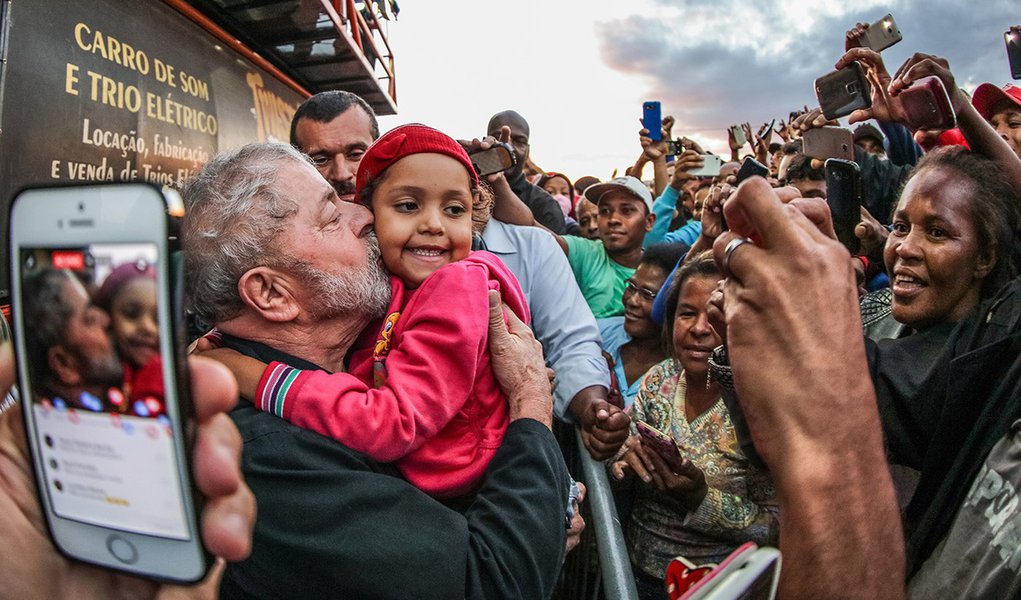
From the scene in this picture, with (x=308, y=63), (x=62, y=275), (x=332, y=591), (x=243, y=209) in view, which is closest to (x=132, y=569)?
(x=62, y=275)

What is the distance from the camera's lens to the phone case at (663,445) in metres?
2.07

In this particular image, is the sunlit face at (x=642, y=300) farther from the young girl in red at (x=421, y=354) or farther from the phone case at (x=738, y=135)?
the phone case at (x=738, y=135)

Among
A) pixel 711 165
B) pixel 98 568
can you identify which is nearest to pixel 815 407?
pixel 98 568

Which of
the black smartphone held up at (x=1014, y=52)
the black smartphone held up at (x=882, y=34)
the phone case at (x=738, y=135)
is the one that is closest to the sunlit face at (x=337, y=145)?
the black smartphone held up at (x=882, y=34)

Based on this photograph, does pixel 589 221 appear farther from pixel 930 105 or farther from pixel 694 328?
pixel 930 105

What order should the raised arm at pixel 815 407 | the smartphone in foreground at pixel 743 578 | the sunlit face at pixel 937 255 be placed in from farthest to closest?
the sunlit face at pixel 937 255
the raised arm at pixel 815 407
the smartphone in foreground at pixel 743 578

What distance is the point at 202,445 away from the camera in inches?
24.9

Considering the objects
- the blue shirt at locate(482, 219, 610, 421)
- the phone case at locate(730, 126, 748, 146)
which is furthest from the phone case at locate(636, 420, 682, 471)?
the phone case at locate(730, 126, 748, 146)

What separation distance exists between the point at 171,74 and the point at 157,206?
3.74m

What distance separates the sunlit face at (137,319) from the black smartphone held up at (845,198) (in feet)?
5.67

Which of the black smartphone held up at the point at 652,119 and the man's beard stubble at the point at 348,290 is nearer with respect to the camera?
the man's beard stubble at the point at 348,290

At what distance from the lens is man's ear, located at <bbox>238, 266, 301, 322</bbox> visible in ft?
4.43

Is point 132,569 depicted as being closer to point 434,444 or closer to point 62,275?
point 62,275

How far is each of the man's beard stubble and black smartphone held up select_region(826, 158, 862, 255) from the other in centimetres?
130
